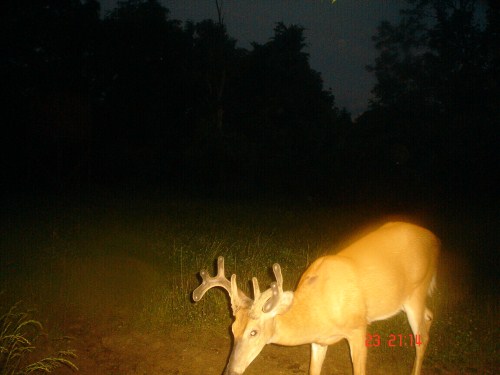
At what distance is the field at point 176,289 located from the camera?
5.60 m

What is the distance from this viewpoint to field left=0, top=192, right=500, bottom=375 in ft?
18.4

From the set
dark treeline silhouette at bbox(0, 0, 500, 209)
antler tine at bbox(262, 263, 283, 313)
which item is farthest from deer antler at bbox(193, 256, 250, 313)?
dark treeline silhouette at bbox(0, 0, 500, 209)

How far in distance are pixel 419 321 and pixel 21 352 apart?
508 cm

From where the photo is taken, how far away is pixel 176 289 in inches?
289

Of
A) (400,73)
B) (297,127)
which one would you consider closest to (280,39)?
(297,127)

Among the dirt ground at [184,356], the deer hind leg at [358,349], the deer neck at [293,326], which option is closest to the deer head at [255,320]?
the deer neck at [293,326]

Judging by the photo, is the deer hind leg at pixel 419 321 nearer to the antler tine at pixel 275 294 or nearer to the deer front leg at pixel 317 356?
the deer front leg at pixel 317 356

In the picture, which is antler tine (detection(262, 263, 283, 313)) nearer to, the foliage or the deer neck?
the deer neck

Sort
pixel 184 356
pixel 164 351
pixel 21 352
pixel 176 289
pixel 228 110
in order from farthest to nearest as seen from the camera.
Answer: pixel 228 110 → pixel 176 289 → pixel 164 351 → pixel 184 356 → pixel 21 352

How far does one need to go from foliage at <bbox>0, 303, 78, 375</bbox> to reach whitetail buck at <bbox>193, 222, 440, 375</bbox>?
186cm
